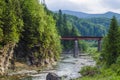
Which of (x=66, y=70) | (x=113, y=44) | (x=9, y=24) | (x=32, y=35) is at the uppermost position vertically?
(x=9, y=24)

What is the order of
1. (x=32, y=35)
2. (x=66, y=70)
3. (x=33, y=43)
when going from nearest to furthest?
(x=66, y=70)
(x=32, y=35)
(x=33, y=43)

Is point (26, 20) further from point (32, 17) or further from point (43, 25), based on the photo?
point (43, 25)

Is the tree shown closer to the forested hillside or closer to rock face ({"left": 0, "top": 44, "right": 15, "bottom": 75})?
the forested hillside

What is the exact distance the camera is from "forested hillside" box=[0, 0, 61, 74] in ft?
246

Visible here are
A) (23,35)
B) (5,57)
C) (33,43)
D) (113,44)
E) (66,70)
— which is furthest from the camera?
(33,43)

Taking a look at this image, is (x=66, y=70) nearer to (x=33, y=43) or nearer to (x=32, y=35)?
(x=33, y=43)

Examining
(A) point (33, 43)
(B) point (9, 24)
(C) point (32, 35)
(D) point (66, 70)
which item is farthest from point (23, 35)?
(B) point (9, 24)

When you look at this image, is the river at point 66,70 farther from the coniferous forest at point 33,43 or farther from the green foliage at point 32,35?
the green foliage at point 32,35

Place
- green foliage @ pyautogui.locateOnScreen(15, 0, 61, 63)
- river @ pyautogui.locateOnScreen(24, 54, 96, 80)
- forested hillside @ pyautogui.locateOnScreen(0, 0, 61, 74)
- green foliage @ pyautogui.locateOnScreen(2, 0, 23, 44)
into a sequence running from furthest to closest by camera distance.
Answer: green foliage @ pyautogui.locateOnScreen(15, 0, 61, 63) → forested hillside @ pyautogui.locateOnScreen(0, 0, 61, 74) → green foliage @ pyautogui.locateOnScreen(2, 0, 23, 44) → river @ pyautogui.locateOnScreen(24, 54, 96, 80)

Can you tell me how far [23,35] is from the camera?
91.3m

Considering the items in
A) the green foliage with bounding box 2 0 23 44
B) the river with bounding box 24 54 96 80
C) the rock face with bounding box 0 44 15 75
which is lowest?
the river with bounding box 24 54 96 80

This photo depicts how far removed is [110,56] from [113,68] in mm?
5807

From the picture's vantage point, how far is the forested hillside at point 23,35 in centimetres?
7494

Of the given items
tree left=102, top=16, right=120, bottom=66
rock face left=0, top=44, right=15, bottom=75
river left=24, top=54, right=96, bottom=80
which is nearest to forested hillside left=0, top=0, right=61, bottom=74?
rock face left=0, top=44, right=15, bottom=75
